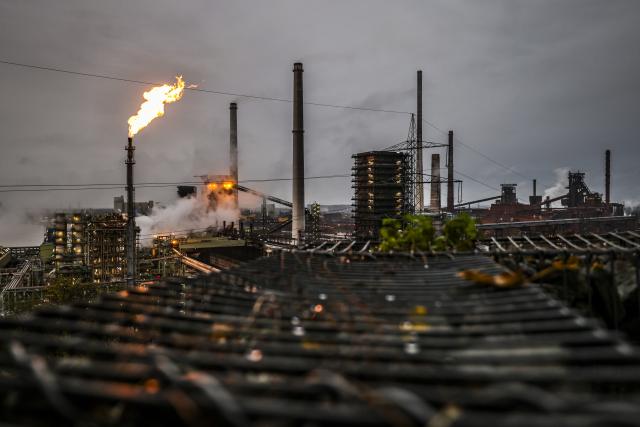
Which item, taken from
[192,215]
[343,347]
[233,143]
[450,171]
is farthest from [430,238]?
[192,215]

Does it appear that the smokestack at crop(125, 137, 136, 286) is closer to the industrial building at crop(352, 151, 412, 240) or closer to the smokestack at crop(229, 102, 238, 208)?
the industrial building at crop(352, 151, 412, 240)

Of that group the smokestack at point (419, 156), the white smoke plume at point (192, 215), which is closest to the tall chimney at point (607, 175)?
the smokestack at point (419, 156)

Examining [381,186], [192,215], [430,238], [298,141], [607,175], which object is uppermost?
[298,141]

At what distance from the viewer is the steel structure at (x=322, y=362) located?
1322 mm

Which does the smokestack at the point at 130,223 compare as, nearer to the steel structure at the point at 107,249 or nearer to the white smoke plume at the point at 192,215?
the steel structure at the point at 107,249

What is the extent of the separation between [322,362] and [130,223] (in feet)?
52.7

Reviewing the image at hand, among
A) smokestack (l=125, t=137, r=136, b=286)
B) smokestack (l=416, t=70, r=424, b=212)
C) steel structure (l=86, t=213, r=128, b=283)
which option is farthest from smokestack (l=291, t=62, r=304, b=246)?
smokestack (l=125, t=137, r=136, b=286)

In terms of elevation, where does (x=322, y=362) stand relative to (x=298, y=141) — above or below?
below

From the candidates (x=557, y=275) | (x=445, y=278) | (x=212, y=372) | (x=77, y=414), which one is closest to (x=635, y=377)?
(x=212, y=372)

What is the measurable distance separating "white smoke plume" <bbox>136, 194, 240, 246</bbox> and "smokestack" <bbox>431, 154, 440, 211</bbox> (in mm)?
22022

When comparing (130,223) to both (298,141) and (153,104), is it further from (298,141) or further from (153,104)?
(298,141)

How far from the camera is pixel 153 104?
736 inches

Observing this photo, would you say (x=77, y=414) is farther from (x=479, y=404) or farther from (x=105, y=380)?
→ (x=479, y=404)

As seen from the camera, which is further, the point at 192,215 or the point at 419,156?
the point at 192,215
